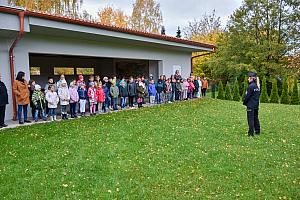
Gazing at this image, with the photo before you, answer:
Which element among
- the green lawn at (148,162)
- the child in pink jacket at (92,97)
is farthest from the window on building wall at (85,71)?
the green lawn at (148,162)

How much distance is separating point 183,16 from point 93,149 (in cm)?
4090

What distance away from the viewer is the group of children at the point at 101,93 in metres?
10.3

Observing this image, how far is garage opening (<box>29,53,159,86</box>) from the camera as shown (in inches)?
631

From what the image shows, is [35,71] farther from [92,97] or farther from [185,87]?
[185,87]

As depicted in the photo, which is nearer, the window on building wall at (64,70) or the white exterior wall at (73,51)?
the white exterior wall at (73,51)

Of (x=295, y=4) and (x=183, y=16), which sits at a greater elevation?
(x=183, y=16)

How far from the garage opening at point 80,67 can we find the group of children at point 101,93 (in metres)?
2.38

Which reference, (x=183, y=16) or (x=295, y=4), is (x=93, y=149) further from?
(x=183, y=16)

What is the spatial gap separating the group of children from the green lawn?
1.33m

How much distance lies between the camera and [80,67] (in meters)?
18.6

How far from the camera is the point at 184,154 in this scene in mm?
6242

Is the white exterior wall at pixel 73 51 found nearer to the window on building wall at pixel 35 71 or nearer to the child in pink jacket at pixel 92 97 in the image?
the child in pink jacket at pixel 92 97

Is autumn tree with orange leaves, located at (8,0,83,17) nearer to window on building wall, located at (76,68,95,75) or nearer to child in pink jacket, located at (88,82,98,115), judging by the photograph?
window on building wall, located at (76,68,95,75)

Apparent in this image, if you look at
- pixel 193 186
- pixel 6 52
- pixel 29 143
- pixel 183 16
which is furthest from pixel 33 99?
pixel 183 16
